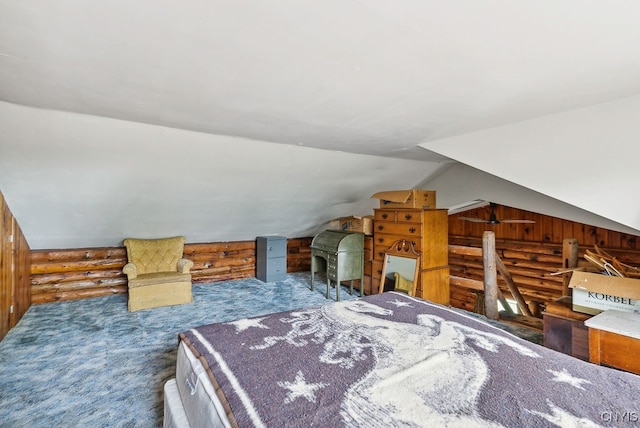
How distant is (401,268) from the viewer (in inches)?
166

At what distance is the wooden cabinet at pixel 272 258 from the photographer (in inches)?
218

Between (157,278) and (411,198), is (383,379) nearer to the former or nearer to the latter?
(411,198)

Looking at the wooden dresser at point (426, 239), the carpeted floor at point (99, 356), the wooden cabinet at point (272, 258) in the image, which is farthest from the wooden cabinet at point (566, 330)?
the wooden cabinet at point (272, 258)

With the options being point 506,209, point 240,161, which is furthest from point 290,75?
point 506,209

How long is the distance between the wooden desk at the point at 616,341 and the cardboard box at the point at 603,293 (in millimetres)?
114

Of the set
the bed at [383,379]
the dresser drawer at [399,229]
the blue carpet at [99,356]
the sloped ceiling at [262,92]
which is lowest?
the blue carpet at [99,356]

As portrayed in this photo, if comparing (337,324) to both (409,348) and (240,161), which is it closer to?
(409,348)

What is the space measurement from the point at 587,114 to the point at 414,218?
201 cm

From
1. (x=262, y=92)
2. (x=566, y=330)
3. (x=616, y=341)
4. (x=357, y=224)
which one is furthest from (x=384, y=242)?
(x=262, y=92)

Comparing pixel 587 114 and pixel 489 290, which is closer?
pixel 587 114

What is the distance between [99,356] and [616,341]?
3.94 m

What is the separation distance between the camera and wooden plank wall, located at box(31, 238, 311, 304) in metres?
4.42

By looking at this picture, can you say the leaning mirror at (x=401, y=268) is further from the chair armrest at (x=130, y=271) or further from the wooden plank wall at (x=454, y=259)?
the chair armrest at (x=130, y=271)

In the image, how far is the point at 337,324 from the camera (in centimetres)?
195
